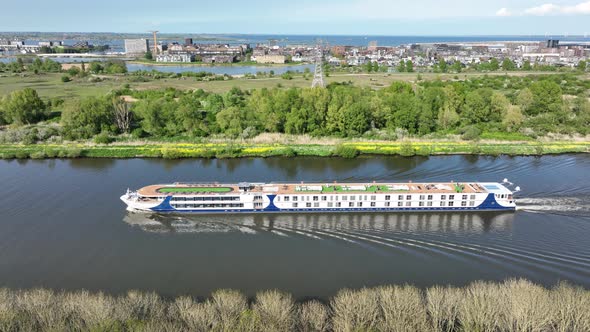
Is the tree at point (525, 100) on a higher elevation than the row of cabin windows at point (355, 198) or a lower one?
higher

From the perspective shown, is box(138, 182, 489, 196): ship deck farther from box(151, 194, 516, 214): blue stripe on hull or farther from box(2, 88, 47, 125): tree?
box(2, 88, 47, 125): tree

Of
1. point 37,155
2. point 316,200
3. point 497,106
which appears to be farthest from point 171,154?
point 497,106

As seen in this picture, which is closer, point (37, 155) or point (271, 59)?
point (37, 155)

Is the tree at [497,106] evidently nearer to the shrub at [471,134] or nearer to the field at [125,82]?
the shrub at [471,134]

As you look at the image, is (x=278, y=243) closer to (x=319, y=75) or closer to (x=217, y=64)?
(x=319, y=75)

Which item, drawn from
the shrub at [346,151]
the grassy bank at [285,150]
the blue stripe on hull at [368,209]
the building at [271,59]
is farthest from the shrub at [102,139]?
the building at [271,59]

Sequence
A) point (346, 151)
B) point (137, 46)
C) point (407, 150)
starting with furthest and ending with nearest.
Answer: point (137, 46), point (346, 151), point (407, 150)

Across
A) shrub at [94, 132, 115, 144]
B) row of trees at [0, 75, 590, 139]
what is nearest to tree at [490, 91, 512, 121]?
row of trees at [0, 75, 590, 139]

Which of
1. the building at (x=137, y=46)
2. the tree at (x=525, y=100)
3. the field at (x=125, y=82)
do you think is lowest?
the tree at (x=525, y=100)
